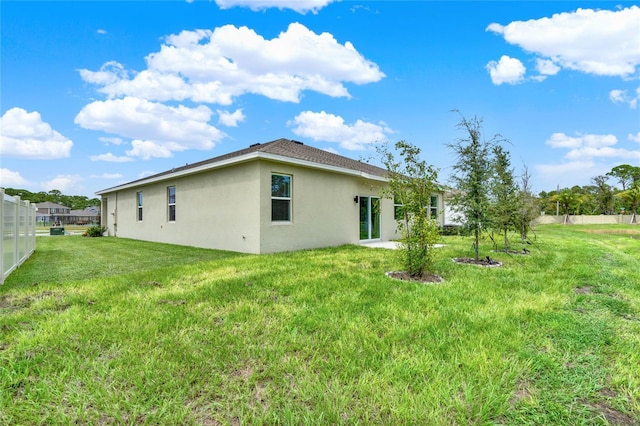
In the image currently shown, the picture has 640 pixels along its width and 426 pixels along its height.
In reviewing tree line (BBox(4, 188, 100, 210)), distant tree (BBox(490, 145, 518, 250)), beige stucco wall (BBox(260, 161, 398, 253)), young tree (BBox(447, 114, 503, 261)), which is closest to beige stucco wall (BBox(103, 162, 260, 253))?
Answer: beige stucco wall (BBox(260, 161, 398, 253))

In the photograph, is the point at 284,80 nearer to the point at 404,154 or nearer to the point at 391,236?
the point at 391,236

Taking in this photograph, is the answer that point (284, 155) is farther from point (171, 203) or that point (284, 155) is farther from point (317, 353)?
point (317, 353)

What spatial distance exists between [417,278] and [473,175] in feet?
11.1

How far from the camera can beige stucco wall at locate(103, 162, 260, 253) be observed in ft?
31.0

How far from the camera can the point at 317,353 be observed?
110 inches

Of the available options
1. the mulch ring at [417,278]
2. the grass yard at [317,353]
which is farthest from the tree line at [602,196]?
the grass yard at [317,353]

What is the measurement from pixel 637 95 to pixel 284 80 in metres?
15.6

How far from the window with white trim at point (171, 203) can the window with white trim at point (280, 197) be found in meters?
5.71

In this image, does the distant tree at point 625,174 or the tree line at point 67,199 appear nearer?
the distant tree at point 625,174

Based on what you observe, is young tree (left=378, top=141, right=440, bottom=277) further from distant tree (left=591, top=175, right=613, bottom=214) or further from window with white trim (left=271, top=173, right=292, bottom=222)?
distant tree (left=591, top=175, right=613, bottom=214)

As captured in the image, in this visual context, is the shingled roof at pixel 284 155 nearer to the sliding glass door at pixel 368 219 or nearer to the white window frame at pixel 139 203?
the sliding glass door at pixel 368 219

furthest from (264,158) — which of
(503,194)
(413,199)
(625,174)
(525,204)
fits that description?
→ (625,174)

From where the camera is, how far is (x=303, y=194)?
10.3m

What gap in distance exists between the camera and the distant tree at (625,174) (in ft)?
157
